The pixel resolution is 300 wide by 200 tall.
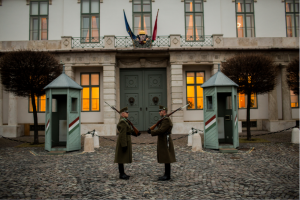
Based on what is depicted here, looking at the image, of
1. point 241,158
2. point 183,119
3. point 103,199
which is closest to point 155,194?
point 103,199

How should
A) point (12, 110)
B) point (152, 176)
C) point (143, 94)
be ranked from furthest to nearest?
point (143, 94) < point (12, 110) < point (152, 176)

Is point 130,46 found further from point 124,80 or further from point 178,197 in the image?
point 178,197

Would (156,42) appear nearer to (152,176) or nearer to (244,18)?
(244,18)

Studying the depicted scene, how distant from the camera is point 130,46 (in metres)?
15.0

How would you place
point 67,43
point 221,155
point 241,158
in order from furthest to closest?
point 67,43 < point 221,155 < point 241,158

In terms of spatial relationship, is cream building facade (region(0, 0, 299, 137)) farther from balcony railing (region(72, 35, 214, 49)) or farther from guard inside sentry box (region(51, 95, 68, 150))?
guard inside sentry box (region(51, 95, 68, 150))

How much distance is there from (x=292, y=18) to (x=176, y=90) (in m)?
9.41

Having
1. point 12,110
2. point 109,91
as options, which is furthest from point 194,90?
point 12,110

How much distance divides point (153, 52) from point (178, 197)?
37.7 ft

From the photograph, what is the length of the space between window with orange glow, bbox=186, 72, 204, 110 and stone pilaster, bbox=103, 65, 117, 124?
188 inches

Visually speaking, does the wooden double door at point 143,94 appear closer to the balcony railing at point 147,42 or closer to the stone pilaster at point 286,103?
the balcony railing at point 147,42

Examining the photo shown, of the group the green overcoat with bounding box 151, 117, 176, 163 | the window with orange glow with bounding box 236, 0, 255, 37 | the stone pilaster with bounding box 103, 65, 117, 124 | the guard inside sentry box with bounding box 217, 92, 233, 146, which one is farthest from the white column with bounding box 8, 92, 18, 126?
the window with orange glow with bounding box 236, 0, 255, 37

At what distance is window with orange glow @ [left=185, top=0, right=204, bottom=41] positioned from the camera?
1557 cm

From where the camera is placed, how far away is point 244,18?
51.8ft
